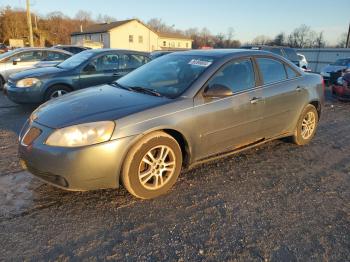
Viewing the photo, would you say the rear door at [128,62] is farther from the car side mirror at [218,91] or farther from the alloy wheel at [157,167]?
the alloy wheel at [157,167]

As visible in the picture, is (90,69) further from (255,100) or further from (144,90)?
(255,100)

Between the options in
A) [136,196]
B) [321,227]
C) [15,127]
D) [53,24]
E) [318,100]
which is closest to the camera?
[321,227]

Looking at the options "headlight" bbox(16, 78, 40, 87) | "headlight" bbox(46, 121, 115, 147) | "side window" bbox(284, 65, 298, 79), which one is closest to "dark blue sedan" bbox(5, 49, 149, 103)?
"headlight" bbox(16, 78, 40, 87)

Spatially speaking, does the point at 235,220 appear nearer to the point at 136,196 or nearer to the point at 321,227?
the point at 321,227

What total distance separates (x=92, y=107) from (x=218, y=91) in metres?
1.41

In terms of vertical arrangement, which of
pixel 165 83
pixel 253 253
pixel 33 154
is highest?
pixel 165 83

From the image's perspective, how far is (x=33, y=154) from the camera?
3.08 m

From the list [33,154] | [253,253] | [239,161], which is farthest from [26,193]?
[239,161]

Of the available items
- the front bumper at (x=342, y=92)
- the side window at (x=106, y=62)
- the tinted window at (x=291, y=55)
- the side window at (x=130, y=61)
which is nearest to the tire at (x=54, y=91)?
the side window at (x=106, y=62)

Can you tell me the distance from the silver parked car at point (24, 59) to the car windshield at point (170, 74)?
709cm

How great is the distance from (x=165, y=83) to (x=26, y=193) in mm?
2030

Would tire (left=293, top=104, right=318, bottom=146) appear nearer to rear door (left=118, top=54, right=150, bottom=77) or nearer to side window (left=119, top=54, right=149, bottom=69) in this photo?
rear door (left=118, top=54, right=150, bottom=77)

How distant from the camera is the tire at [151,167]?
318 centimetres

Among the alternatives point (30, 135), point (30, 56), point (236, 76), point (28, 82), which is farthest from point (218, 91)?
point (30, 56)
